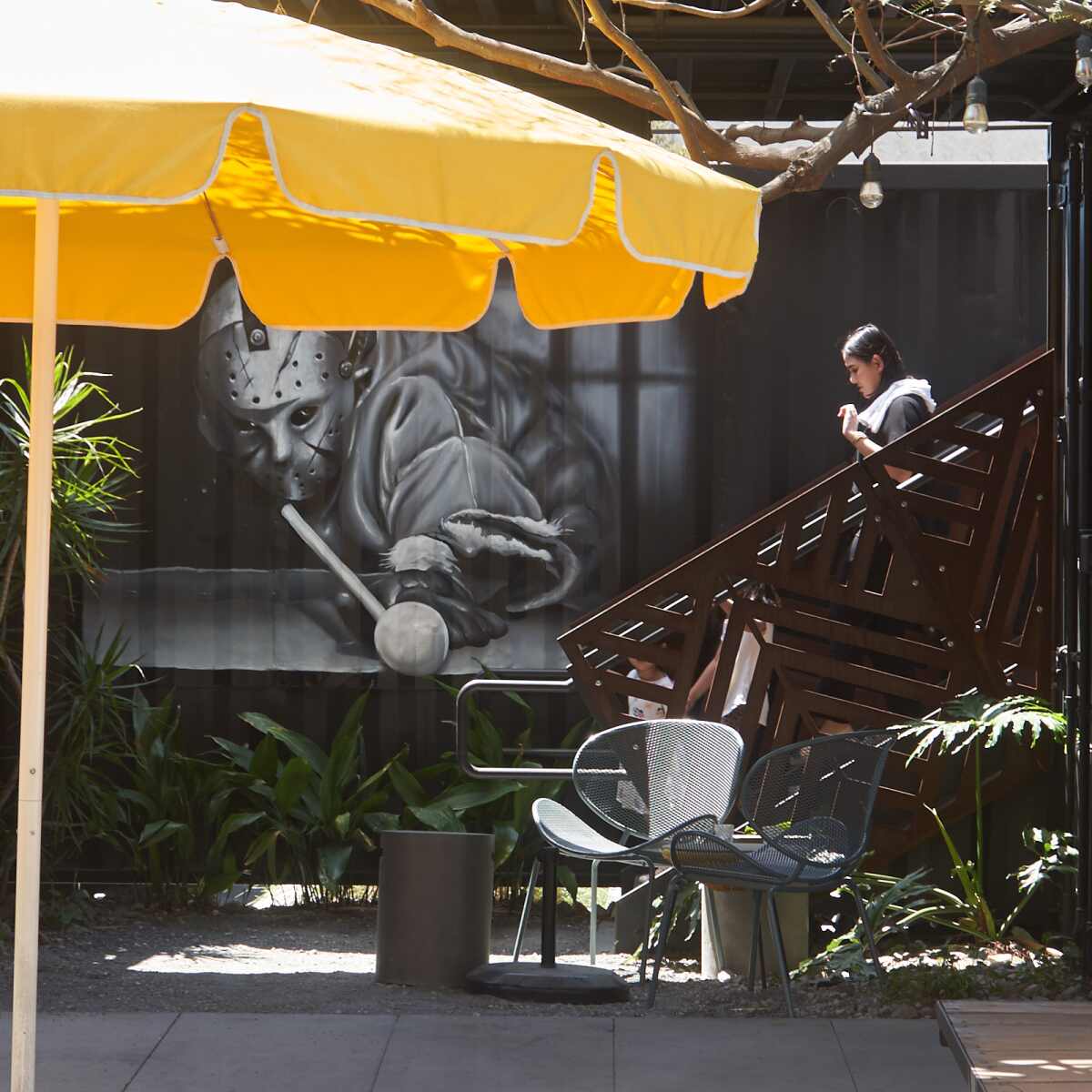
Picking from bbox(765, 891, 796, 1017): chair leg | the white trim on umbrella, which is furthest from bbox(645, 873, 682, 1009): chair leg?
the white trim on umbrella

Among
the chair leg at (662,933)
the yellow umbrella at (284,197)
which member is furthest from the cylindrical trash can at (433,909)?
the yellow umbrella at (284,197)

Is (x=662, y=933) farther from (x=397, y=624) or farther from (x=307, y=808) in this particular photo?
(x=397, y=624)

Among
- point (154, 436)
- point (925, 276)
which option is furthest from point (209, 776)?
point (925, 276)

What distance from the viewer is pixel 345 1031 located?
584 centimetres

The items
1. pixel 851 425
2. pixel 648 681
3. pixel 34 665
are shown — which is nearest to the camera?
pixel 34 665

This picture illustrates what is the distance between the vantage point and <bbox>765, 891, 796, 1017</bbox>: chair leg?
19.6ft

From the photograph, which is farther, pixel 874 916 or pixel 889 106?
pixel 874 916

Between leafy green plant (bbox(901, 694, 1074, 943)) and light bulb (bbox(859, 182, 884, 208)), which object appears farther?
light bulb (bbox(859, 182, 884, 208))

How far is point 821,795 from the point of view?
640 cm

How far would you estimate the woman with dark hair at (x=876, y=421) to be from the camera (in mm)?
7352

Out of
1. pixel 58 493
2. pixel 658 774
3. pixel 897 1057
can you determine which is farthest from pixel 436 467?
pixel 897 1057

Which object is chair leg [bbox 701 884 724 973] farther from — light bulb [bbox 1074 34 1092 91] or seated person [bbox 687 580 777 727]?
light bulb [bbox 1074 34 1092 91]

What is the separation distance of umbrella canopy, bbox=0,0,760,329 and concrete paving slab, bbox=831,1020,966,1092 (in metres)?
2.42

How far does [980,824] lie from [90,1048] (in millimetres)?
3527
